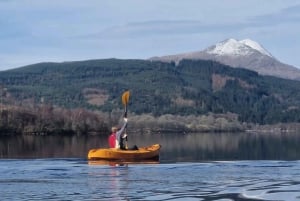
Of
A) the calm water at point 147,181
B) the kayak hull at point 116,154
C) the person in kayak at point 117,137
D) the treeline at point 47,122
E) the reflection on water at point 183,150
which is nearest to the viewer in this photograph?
the calm water at point 147,181

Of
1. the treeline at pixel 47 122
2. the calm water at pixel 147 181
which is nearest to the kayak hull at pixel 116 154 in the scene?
the calm water at pixel 147 181

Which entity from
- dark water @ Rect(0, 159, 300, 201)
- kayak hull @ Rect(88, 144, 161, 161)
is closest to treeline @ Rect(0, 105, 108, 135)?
kayak hull @ Rect(88, 144, 161, 161)

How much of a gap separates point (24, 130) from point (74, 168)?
105767 mm

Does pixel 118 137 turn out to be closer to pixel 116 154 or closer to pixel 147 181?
pixel 116 154

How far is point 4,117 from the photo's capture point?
14625 centimetres

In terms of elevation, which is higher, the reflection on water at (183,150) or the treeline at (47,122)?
the treeline at (47,122)

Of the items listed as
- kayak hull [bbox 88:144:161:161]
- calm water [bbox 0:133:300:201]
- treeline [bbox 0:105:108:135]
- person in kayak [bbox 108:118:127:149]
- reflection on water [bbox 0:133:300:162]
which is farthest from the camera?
treeline [bbox 0:105:108:135]

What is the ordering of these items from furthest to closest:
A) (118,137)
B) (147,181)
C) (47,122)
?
(47,122) < (118,137) < (147,181)

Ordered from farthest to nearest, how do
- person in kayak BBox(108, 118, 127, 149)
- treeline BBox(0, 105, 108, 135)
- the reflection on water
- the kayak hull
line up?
1. treeline BBox(0, 105, 108, 135)
2. the reflection on water
3. person in kayak BBox(108, 118, 127, 149)
4. the kayak hull

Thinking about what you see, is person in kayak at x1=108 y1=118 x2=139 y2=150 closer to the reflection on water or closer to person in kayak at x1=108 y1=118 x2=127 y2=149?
person in kayak at x1=108 y1=118 x2=127 y2=149

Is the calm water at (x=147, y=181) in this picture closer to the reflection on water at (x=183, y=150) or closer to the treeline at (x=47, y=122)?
the reflection on water at (x=183, y=150)

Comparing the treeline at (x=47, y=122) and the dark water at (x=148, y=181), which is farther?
the treeline at (x=47, y=122)

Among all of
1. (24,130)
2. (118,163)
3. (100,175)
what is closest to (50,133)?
(24,130)

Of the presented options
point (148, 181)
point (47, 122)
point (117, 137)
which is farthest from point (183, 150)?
point (47, 122)
